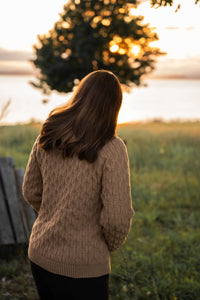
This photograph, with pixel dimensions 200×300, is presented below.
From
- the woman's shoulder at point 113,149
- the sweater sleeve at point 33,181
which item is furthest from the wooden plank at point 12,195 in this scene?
the woman's shoulder at point 113,149

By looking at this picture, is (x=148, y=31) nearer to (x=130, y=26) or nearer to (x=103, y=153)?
(x=130, y=26)

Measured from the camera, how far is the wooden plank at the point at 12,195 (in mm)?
3893

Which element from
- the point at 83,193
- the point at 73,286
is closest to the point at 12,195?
the point at 73,286

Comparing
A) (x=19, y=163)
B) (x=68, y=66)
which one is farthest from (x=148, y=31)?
(x=19, y=163)

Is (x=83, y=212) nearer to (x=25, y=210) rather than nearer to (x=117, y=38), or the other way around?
(x=25, y=210)

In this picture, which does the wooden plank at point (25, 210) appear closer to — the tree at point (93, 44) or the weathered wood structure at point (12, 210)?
the weathered wood structure at point (12, 210)

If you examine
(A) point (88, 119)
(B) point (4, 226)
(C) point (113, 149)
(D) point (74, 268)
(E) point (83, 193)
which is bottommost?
(B) point (4, 226)

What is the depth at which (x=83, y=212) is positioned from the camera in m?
1.75

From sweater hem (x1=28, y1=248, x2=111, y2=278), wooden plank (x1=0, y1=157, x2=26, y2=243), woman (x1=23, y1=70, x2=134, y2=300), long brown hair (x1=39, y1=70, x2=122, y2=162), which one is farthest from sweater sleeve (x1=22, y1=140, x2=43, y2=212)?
wooden plank (x1=0, y1=157, x2=26, y2=243)

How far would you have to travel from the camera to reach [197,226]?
207 inches

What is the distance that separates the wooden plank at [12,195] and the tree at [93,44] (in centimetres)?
805

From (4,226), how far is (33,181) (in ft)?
6.78

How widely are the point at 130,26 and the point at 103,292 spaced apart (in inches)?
441

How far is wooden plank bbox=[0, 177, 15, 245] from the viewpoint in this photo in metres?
3.84
